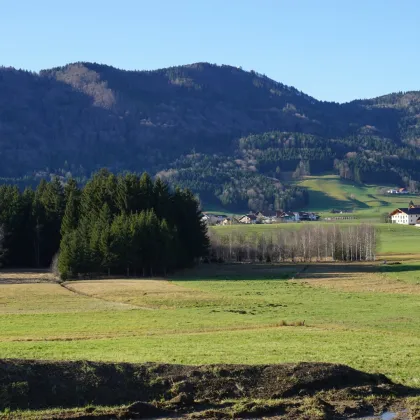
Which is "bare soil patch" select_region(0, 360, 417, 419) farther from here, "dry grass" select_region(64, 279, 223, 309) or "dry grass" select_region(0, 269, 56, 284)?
"dry grass" select_region(0, 269, 56, 284)

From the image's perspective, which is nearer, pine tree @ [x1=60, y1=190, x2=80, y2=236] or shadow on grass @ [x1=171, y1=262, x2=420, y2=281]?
shadow on grass @ [x1=171, y1=262, x2=420, y2=281]

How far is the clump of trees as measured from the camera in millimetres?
128625

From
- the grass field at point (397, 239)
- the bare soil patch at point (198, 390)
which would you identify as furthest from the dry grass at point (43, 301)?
the grass field at point (397, 239)

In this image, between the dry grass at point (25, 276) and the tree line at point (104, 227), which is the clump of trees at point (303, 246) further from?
the dry grass at point (25, 276)

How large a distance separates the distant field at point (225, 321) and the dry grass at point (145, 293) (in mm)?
99

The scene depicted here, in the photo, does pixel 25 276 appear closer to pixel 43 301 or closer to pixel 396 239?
pixel 43 301

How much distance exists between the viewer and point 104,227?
3676 inches

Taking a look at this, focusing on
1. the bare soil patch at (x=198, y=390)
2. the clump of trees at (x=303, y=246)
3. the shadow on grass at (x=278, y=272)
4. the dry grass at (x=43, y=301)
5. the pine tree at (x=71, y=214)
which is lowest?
the dry grass at (x=43, y=301)

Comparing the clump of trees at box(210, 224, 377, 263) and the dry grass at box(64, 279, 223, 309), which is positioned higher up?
the clump of trees at box(210, 224, 377, 263)

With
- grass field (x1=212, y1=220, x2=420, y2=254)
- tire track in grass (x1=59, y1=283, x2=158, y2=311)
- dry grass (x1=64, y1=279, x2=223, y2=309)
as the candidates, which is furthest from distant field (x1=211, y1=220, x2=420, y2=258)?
tire track in grass (x1=59, y1=283, x2=158, y2=311)

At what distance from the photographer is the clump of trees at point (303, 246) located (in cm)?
12862

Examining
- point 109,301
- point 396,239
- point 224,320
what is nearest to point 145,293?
point 109,301

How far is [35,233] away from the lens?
108 metres

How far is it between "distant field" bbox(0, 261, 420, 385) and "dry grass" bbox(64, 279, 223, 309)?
0.32ft
